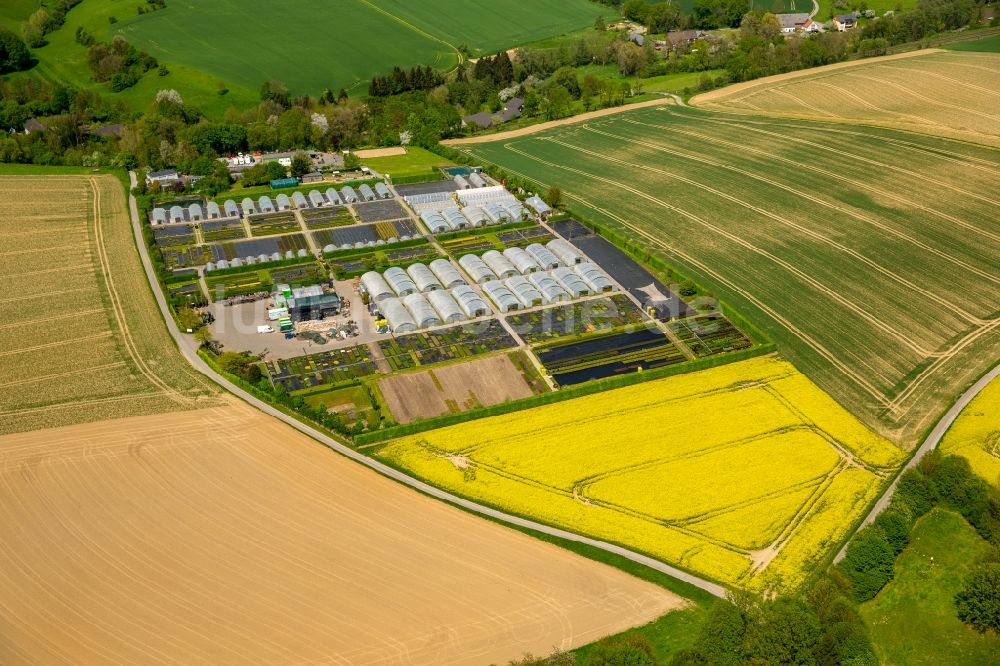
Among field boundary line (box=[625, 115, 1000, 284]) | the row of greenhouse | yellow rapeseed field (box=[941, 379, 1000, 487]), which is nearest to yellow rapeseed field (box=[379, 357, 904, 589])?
yellow rapeseed field (box=[941, 379, 1000, 487])

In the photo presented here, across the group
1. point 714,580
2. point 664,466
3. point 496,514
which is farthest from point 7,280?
point 714,580

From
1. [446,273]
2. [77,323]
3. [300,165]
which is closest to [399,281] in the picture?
[446,273]

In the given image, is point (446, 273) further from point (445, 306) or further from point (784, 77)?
point (784, 77)

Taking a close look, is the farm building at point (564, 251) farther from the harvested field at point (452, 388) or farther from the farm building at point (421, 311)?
the harvested field at point (452, 388)

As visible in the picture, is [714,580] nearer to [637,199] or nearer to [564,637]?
[564,637]

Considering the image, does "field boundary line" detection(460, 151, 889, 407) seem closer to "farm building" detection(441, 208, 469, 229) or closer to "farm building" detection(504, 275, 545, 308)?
"farm building" detection(441, 208, 469, 229)
